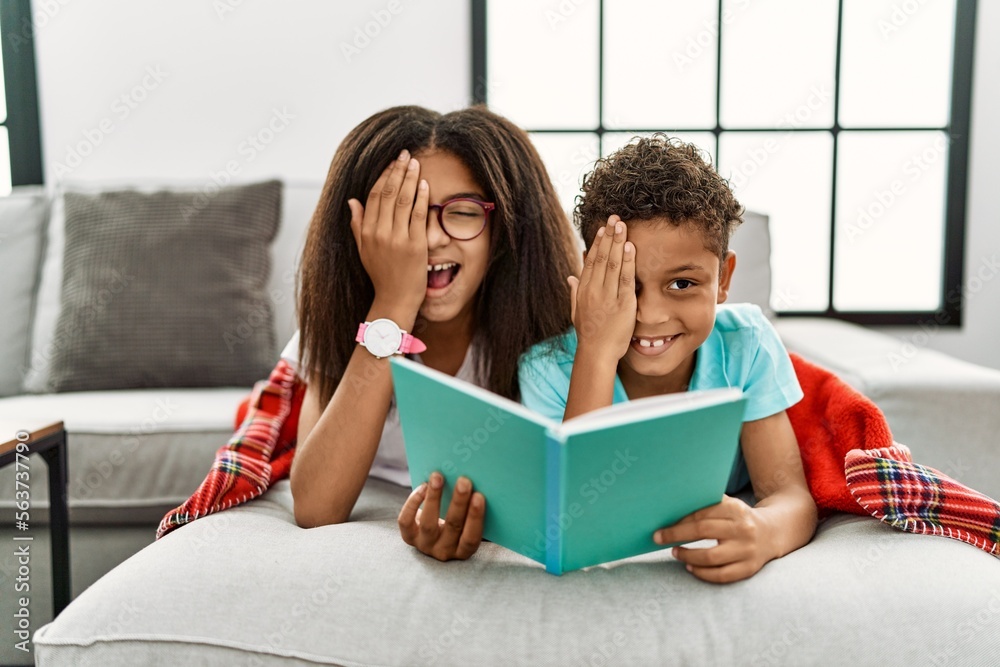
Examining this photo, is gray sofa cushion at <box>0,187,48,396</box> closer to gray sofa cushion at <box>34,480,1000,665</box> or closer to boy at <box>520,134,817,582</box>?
gray sofa cushion at <box>34,480,1000,665</box>

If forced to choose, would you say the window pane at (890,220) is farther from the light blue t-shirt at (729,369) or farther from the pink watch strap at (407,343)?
the pink watch strap at (407,343)

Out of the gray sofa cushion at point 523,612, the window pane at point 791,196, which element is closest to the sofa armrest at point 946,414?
the gray sofa cushion at point 523,612

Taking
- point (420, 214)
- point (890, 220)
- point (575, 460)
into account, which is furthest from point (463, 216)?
point (890, 220)

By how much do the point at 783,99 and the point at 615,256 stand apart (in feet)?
6.27

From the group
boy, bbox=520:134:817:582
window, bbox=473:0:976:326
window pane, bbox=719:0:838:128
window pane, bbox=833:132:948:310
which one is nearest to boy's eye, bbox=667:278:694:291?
boy, bbox=520:134:817:582

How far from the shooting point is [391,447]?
4.75 feet

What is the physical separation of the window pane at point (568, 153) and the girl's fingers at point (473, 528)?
1.89 m

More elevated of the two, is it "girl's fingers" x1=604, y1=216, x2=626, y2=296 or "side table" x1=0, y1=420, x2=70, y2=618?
"girl's fingers" x1=604, y1=216, x2=626, y2=296

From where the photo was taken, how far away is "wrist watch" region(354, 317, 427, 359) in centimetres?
119

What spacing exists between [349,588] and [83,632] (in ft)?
0.97

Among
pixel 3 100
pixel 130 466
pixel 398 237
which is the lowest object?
pixel 130 466

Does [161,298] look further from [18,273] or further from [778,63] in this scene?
[778,63]

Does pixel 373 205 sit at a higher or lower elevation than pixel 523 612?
higher

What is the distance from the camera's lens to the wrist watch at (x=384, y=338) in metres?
1.19
